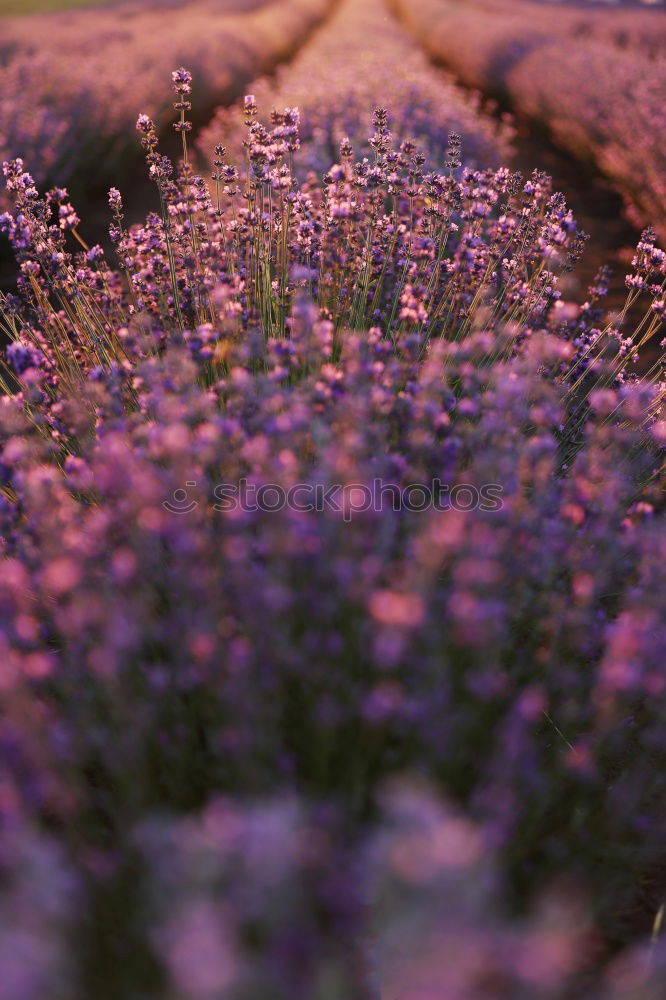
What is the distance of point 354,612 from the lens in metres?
1.61

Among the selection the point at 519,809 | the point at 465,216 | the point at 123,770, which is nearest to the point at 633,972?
the point at 519,809

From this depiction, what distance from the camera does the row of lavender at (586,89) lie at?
25.5 ft

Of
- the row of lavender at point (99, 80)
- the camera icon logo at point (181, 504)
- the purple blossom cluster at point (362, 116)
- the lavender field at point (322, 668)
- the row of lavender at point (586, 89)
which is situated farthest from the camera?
the row of lavender at point (586, 89)

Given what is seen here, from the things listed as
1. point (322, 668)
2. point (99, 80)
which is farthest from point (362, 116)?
point (322, 668)

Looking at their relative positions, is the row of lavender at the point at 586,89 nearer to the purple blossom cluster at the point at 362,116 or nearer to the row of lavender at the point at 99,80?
the purple blossom cluster at the point at 362,116

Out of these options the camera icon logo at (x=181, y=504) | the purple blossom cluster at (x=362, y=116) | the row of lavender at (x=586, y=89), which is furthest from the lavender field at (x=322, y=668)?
the row of lavender at (x=586, y=89)

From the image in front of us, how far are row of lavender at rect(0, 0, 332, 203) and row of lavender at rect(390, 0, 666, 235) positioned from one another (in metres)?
4.86

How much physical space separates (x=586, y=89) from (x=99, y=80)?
7051 mm

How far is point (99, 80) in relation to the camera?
979cm

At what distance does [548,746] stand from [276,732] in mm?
966

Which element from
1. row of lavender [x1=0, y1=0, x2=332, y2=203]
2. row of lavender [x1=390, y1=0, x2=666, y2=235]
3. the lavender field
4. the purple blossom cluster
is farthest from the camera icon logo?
row of lavender [x1=390, y1=0, x2=666, y2=235]

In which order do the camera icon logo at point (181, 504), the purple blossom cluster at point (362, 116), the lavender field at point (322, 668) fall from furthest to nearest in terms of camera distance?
the purple blossom cluster at point (362, 116)
the camera icon logo at point (181, 504)
the lavender field at point (322, 668)

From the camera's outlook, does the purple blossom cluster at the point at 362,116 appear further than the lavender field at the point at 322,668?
Yes

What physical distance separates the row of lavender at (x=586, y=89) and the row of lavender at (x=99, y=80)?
16.0 feet
